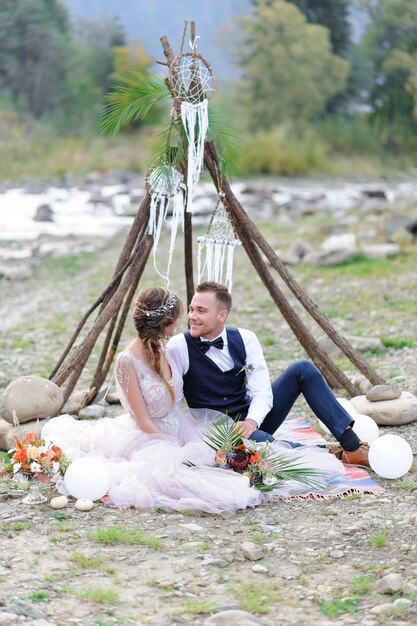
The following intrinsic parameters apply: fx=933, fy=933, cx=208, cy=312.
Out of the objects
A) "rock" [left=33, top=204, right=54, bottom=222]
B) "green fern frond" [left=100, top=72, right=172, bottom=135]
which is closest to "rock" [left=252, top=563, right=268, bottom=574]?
"green fern frond" [left=100, top=72, right=172, bottom=135]

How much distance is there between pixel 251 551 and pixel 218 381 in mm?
1537

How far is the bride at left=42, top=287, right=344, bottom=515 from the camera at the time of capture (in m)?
5.08

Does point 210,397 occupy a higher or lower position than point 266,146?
lower

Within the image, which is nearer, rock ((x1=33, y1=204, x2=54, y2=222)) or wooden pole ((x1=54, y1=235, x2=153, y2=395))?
wooden pole ((x1=54, y1=235, x2=153, y2=395))

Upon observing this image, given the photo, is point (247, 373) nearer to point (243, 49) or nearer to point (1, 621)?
point (1, 621)

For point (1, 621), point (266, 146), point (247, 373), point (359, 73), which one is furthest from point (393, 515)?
point (359, 73)

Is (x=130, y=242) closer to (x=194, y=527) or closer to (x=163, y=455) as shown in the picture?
(x=163, y=455)

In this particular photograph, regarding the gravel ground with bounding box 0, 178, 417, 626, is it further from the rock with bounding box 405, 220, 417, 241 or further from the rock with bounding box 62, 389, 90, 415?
the rock with bounding box 405, 220, 417, 241

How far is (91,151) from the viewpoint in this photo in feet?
125

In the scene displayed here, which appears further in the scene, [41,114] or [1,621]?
[41,114]

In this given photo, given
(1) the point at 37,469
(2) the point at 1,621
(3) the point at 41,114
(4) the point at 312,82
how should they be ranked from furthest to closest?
(3) the point at 41,114, (4) the point at 312,82, (1) the point at 37,469, (2) the point at 1,621

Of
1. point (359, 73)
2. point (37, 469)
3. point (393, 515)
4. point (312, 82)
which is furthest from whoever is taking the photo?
point (359, 73)

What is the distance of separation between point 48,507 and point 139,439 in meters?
0.69

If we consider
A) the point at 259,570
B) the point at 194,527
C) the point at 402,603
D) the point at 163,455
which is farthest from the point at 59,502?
the point at 402,603
